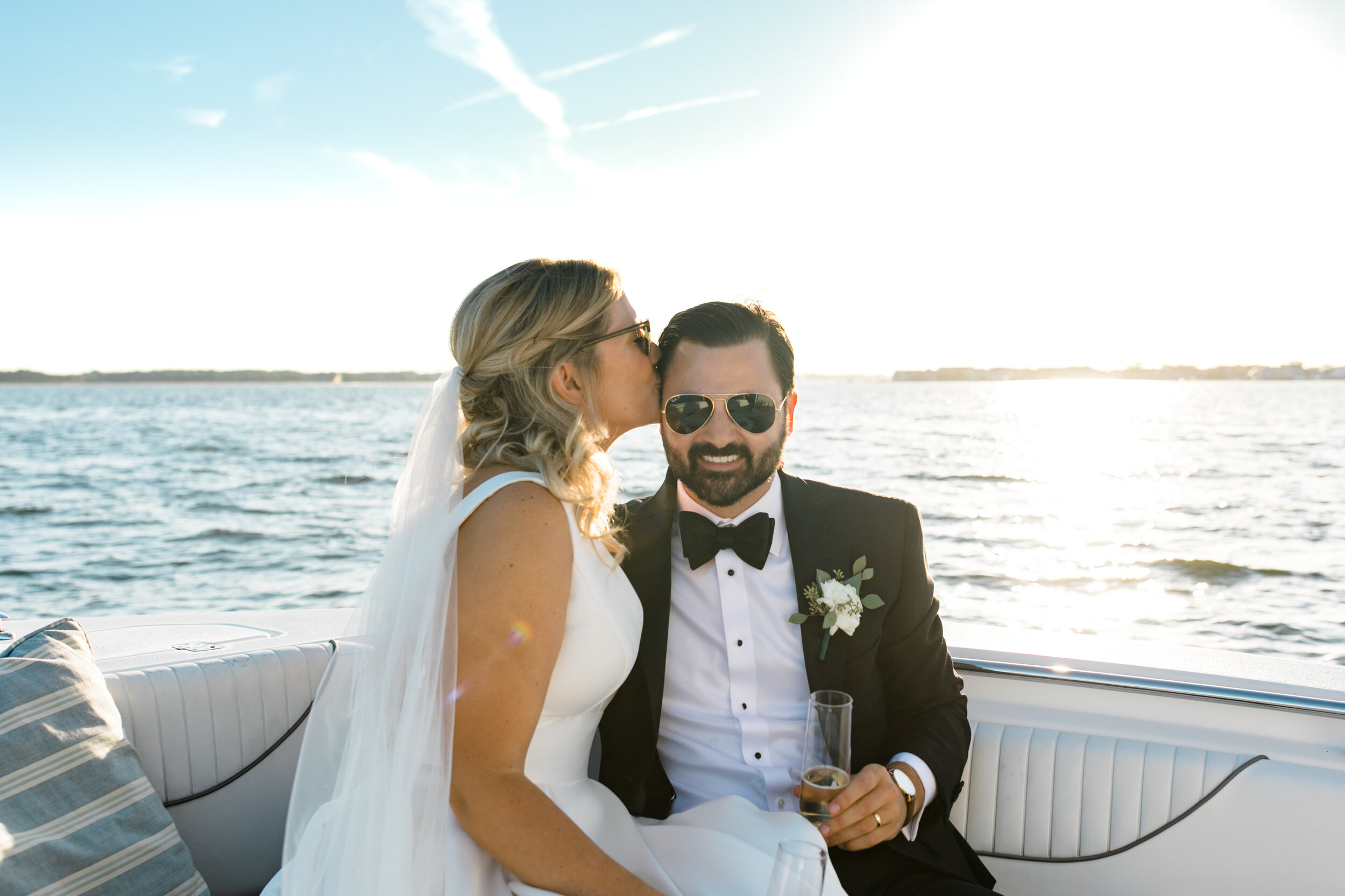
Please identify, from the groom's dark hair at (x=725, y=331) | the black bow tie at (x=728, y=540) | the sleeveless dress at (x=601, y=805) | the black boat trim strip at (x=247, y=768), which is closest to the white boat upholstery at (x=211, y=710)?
the black boat trim strip at (x=247, y=768)

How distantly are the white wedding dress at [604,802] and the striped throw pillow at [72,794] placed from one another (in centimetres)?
80

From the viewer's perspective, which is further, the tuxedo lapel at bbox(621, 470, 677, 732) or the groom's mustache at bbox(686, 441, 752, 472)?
the groom's mustache at bbox(686, 441, 752, 472)

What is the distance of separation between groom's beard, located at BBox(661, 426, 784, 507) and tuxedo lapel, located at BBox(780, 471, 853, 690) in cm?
11

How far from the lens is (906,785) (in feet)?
7.36

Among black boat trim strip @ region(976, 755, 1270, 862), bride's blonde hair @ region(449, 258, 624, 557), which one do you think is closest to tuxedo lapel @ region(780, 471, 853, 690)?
bride's blonde hair @ region(449, 258, 624, 557)

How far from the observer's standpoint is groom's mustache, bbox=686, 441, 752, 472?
2514mm

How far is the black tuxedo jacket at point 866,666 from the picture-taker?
7.73 ft

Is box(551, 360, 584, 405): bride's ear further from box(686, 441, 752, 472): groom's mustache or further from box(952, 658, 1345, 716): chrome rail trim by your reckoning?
box(952, 658, 1345, 716): chrome rail trim

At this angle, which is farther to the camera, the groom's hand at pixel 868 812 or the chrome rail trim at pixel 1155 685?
the chrome rail trim at pixel 1155 685

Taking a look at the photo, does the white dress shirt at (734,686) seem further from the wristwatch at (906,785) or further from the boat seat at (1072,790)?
the boat seat at (1072,790)

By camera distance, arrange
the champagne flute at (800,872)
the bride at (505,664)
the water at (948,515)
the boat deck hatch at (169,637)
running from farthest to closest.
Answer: the water at (948,515)
the boat deck hatch at (169,637)
the bride at (505,664)
the champagne flute at (800,872)

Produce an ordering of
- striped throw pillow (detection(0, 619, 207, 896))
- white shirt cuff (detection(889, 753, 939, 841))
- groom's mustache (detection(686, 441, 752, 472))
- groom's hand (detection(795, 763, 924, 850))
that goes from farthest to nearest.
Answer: groom's mustache (detection(686, 441, 752, 472)) → white shirt cuff (detection(889, 753, 939, 841)) → groom's hand (detection(795, 763, 924, 850)) → striped throw pillow (detection(0, 619, 207, 896))

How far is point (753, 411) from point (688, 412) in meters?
0.18

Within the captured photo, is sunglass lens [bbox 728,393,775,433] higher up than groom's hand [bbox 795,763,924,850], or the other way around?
sunglass lens [bbox 728,393,775,433]
